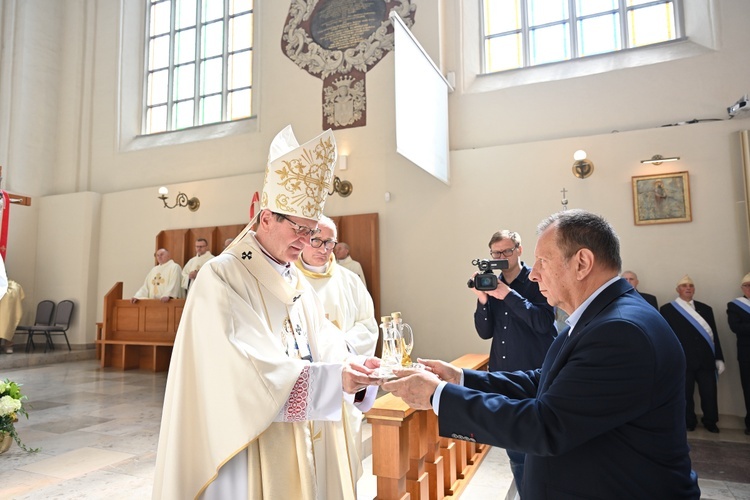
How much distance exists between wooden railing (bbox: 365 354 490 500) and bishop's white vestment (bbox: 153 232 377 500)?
57cm

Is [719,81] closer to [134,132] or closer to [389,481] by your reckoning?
[389,481]

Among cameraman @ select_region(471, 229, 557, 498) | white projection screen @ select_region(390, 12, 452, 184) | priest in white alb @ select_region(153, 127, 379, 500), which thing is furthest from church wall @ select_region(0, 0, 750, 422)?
priest in white alb @ select_region(153, 127, 379, 500)

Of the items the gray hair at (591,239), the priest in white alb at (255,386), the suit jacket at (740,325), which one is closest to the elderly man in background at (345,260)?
the suit jacket at (740,325)

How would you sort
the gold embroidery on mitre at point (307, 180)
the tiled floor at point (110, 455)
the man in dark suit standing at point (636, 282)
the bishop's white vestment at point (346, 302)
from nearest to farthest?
1. the gold embroidery on mitre at point (307, 180)
2. the tiled floor at point (110, 455)
3. the bishop's white vestment at point (346, 302)
4. the man in dark suit standing at point (636, 282)

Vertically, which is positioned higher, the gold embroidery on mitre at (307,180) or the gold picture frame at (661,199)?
the gold picture frame at (661,199)

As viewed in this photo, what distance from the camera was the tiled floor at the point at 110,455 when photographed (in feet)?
11.0

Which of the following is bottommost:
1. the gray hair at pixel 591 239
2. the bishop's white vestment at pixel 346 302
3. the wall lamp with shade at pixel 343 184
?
the bishop's white vestment at pixel 346 302

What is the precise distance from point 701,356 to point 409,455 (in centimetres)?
406

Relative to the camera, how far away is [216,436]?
1.64m

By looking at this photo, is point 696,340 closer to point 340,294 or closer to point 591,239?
point 340,294

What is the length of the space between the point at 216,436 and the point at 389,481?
1065mm

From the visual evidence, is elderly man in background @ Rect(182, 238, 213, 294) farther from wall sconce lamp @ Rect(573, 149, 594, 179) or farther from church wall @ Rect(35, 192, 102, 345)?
wall sconce lamp @ Rect(573, 149, 594, 179)

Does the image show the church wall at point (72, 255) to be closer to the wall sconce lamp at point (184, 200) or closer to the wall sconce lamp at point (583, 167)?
the wall sconce lamp at point (184, 200)

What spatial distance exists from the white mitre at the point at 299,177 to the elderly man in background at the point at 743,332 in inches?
196
